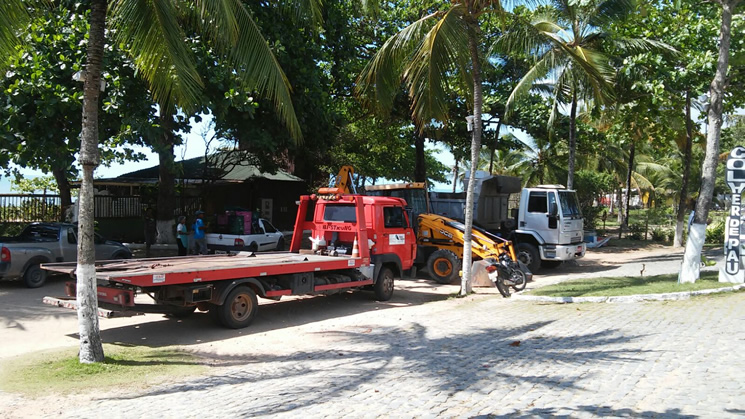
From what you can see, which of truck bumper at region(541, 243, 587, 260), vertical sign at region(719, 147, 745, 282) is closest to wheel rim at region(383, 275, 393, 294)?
truck bumper at region(541, 243, 587, 260)

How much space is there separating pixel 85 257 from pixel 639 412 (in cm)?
669

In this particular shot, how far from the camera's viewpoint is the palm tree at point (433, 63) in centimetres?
1159

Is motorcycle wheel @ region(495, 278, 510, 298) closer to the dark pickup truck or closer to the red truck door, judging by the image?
the red truck door

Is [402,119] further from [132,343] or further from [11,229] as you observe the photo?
[132,343]

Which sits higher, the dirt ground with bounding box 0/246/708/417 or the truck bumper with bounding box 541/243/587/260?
the truck bumper with bounding box 541/243/587/260

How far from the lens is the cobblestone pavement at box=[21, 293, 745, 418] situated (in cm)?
549

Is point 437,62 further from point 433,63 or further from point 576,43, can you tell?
point 576,43

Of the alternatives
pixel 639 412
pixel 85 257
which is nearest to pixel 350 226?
pixel 85 257

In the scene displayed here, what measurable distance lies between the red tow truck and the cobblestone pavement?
1.02 m

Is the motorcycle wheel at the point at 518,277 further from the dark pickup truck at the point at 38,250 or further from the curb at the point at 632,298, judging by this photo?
the dark pickup truck at the point at 38,250

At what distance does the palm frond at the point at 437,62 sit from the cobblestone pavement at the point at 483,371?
177 inches

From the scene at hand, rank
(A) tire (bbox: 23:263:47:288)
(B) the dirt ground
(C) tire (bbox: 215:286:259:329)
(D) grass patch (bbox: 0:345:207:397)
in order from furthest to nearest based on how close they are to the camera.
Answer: (A) tire (bbox: 23:263:47:288)
(C) tire (bbox: 215:286:259:329)
(B) the dirt ground
(D) grass patch (bbox: 0:345:207:397)

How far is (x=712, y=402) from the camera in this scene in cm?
539

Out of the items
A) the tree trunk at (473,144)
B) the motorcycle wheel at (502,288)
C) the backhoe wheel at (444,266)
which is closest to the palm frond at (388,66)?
the tree trunk at (473,144)
